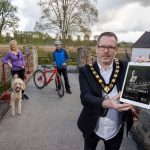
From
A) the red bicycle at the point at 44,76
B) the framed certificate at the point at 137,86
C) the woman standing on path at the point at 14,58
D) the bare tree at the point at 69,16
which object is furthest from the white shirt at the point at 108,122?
the bare tree at the point at 69,16

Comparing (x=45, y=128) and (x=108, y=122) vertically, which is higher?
(x=108, y=122)

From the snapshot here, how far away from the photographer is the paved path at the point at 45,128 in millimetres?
5660

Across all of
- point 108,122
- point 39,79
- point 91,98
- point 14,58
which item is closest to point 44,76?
point 39,79

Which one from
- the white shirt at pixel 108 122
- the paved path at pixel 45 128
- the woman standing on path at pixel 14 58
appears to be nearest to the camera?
the white shirt at pixel 108 122

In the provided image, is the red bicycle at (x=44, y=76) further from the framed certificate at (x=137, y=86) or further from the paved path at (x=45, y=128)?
the framed certificate at (x=137, y=86)

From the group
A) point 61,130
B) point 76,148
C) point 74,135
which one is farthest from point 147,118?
point 61,130

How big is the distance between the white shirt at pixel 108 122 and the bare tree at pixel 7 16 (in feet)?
121

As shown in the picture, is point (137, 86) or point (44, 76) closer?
point (137, 86)

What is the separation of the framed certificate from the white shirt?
284 millimetres

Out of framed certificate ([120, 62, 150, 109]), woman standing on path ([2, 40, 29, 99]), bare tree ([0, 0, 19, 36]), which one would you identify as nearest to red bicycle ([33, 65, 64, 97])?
woman standing on path ([2, 40, 29, 99])

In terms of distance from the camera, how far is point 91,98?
2799 mm

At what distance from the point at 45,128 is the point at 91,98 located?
4.07 meters

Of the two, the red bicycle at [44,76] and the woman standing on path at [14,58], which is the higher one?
the woman standing on path at [14,58]

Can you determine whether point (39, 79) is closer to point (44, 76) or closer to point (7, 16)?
point (44, 76)
